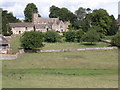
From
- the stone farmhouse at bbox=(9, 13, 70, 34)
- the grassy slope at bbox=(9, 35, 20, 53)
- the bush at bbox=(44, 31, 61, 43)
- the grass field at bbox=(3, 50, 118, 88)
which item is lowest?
the grass field at bbox=(3, 50, 118, 88)

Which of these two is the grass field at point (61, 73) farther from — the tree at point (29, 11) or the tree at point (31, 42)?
the tree at point (29, 11)

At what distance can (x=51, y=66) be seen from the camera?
118ft

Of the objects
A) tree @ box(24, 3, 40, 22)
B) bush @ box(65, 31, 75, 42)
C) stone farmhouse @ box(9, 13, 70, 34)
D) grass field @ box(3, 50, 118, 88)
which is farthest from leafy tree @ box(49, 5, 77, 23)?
grass field @ box(3, 50, 118, 88)

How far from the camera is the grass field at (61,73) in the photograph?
25.3 meters

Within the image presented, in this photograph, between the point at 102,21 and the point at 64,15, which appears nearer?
the point at 102,21

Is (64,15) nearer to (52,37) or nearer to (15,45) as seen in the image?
(52,37)

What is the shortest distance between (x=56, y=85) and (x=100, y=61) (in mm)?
16523

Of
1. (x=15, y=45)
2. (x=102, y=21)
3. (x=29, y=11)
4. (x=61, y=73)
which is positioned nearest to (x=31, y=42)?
(x=15, y=45)

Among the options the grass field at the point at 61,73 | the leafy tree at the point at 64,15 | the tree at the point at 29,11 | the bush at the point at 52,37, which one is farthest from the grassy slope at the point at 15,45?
the tree at the point at 29,11

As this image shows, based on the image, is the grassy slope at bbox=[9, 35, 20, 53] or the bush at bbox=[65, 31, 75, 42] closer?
the grassy slope at bbox=[9, 35, 20, 53]

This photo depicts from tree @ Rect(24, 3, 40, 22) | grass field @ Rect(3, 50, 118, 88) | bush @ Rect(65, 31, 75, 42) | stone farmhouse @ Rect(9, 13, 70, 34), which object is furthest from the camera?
tree @ Rect(24, 3, 40, 22)

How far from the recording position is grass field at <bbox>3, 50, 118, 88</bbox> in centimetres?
2533

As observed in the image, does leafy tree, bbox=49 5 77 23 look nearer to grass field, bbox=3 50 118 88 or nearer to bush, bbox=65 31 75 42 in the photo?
bush, bbox=65 31 75 42

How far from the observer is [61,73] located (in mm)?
31281
